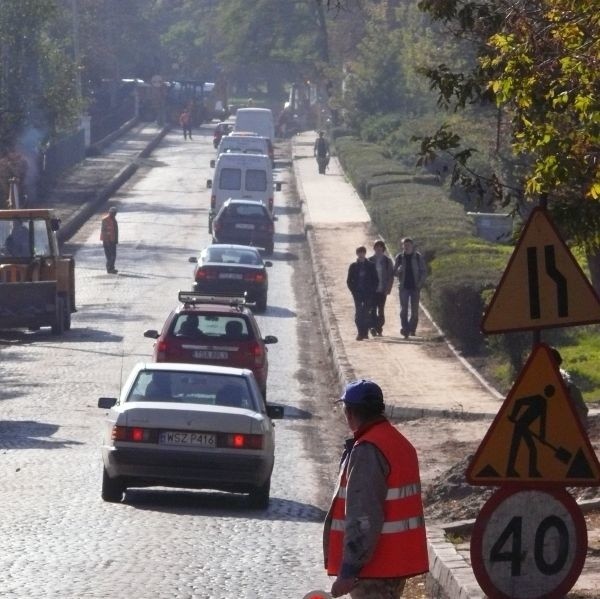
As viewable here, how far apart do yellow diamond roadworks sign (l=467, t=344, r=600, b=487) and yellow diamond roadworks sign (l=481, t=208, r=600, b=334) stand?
0.91ft

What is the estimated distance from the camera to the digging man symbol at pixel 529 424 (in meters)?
6.86

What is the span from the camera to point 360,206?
170 feet

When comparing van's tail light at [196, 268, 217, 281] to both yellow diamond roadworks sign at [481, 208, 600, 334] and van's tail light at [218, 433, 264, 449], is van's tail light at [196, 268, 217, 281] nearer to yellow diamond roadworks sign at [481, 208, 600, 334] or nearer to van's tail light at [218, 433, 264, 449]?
van's tail light at [218, 433, 264, 449]

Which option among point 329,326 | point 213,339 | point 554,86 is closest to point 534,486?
point 554,86

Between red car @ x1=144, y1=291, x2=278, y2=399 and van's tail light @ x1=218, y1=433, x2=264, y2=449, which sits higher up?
van's tail light @ x1=218, y1=433, x2=264, y2=449

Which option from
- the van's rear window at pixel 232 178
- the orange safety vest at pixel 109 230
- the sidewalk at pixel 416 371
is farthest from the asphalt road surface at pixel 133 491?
the van's rear window at pixel 232 178

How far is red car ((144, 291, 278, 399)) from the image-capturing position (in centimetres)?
2036

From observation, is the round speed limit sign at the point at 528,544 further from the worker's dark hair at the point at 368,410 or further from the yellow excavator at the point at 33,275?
the yellow excavator at the point at 33,275

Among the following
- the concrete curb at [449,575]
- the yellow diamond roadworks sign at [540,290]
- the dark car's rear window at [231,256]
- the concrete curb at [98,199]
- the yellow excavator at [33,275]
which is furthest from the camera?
the concrete curb at [98,199]

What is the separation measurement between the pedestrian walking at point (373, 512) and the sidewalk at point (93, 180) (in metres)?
36.3

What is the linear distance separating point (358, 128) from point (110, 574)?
64.6 meters

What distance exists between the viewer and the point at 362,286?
1055 inches

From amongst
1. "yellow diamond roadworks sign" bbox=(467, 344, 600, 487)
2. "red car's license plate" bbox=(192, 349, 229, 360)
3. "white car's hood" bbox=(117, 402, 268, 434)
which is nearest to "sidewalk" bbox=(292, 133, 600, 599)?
"yellow diamond roadworks sign" bbox=(467, 344, 600, 487)

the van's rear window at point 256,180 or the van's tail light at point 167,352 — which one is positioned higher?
the van's tail light at point 167,352
